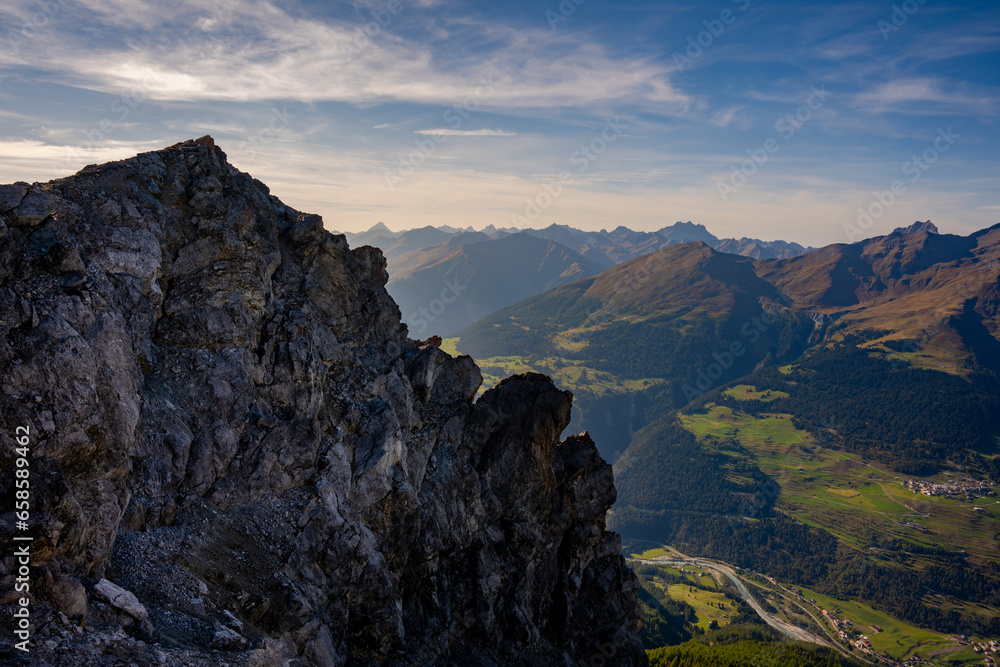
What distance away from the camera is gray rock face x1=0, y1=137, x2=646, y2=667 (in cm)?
2673

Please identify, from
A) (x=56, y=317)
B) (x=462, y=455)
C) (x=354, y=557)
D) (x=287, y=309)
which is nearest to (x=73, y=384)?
(x=56, y=317)

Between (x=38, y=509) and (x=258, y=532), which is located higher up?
(x=38, y=509)

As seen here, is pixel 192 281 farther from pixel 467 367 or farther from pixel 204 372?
pixel 467 367

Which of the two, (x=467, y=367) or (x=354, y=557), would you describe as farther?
(x=467, y=367)

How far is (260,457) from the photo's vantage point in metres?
38.4

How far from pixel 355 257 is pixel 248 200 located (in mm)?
11640

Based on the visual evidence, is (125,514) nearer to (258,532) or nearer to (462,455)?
(258,532)

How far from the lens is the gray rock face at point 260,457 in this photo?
1053 inches

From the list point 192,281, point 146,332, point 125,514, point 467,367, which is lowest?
point 125,514

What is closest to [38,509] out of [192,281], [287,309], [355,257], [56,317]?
[56,317]

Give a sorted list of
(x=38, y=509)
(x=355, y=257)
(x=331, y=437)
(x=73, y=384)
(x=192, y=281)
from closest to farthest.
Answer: (x=38, y=509)
(x=73, y=384)
(x=192, y=281)
(x=331, y=437)
(x=355, y=257)

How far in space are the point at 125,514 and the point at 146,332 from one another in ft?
41.7

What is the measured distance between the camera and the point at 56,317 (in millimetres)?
28469

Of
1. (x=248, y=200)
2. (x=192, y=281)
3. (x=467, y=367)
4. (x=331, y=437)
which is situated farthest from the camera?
(x=467, y=367)
